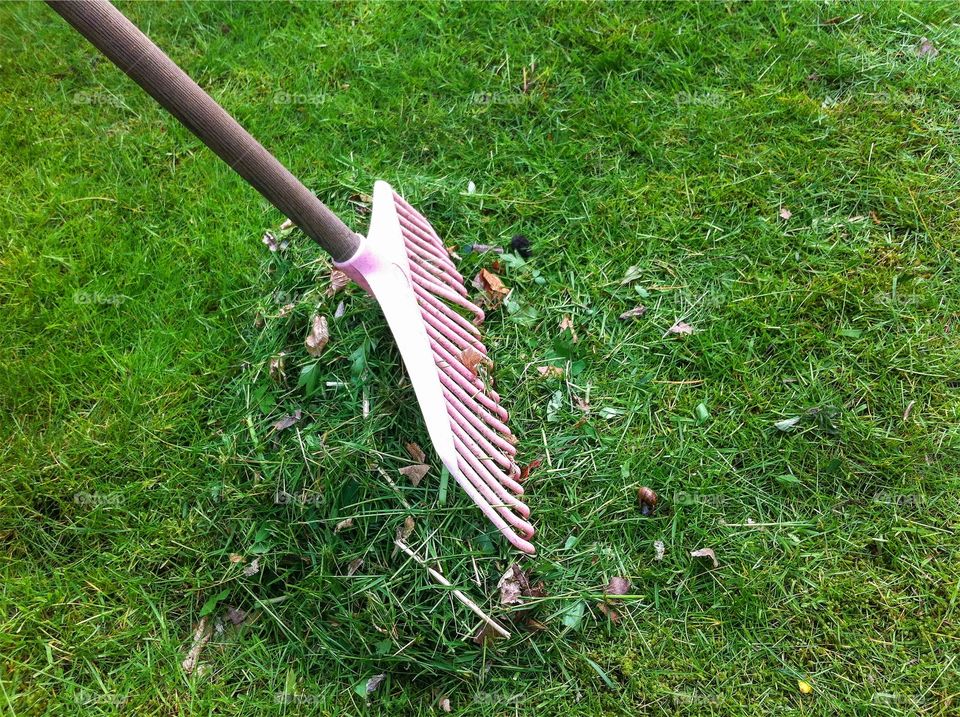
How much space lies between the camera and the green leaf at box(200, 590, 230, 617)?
2.33 m

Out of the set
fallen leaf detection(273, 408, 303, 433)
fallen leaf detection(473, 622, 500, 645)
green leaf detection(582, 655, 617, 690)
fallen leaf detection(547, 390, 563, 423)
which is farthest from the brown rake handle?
green leaf detection(582, 655, 617, 690)

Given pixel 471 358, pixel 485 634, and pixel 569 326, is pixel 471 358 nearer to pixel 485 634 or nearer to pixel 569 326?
pixel 569 326

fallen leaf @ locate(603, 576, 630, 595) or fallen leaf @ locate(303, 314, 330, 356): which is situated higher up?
fallen leaf @ locate(303, 314, 330, 356)

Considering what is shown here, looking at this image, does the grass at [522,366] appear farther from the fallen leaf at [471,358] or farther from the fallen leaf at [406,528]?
the fallen leaf at [471,358]

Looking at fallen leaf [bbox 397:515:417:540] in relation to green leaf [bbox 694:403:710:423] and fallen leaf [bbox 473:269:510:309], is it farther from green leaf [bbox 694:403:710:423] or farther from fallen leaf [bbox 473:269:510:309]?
green leaf [bbox 694:403:710:423]

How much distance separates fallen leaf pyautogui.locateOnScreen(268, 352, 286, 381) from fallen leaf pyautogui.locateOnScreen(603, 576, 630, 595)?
1.42 m

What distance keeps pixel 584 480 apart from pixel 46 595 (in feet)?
6.73

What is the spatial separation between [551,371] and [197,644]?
1.64 metres

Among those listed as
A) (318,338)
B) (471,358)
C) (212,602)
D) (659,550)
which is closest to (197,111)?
(318,338)

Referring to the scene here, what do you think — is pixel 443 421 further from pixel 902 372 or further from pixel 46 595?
pixel 902 372

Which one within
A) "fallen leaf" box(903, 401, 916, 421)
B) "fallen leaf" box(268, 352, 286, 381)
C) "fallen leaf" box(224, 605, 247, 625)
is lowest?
"fallen leaf" box(224, 605, 247, 625)

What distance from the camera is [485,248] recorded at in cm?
287

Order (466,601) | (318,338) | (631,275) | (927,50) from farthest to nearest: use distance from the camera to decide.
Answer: (927,50) → (631,275) → (318,338) → (466,601)

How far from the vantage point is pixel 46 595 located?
2422mm
